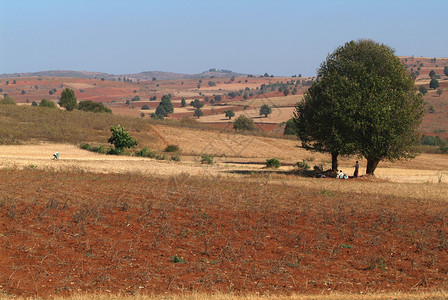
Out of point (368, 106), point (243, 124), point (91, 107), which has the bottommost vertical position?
point (243, 124)

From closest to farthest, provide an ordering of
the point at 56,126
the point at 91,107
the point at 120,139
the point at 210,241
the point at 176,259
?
the point at 176,259 < the point at 210,241 < the point at 120,139 < the point at 56,126 < the point at 91,107

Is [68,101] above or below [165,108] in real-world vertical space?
above

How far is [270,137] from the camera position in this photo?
81.4 meters

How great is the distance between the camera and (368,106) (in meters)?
36.7

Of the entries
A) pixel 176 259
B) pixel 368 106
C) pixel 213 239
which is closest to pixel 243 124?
pixel 368 106

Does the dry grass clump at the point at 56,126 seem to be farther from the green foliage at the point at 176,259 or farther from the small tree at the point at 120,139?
the green foliage at the point at 176,259

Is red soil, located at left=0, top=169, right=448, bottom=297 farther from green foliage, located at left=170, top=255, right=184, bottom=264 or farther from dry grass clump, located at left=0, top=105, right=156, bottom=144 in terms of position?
dry grass clump, located at left=0, top=105, right=156, bottom=144

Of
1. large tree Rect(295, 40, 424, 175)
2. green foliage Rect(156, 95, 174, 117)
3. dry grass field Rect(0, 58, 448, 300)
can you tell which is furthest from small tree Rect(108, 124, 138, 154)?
green foliage Rect(156, 95, 174, 117)

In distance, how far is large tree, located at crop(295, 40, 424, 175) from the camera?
36.9 m

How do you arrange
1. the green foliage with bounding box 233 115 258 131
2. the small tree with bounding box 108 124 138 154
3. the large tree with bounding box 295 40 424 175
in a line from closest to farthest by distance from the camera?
the large tree with bounding box 295 40 424 175 → the small tree with bounding box 108 124 138 154 → the green foliage with bounding box 233 115 258 131

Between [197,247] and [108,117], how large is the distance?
67.2 m

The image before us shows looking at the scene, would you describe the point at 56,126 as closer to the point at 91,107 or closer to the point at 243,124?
the point at 91,107

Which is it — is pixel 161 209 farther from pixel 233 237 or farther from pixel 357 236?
pixel 357 236

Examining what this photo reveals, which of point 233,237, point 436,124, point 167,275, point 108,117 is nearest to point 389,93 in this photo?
point 233,237
